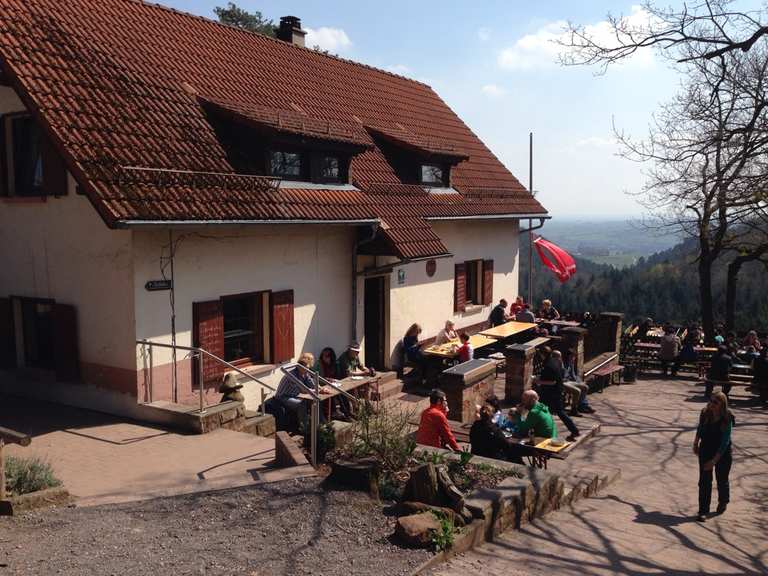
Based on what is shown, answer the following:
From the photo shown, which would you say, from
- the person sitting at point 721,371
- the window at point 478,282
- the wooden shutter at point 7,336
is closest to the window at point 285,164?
the wooden shutter at point 7,336

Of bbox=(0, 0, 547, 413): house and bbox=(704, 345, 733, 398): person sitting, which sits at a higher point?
bbox=(0, 0, 547, 413): house

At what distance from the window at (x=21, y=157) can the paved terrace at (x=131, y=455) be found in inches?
136

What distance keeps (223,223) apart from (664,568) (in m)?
7.08

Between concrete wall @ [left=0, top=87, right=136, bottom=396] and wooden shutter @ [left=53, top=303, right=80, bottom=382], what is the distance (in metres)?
0.09

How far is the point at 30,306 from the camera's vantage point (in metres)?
11.0

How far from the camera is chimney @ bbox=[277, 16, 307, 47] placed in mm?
19406

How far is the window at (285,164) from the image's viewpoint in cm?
1222

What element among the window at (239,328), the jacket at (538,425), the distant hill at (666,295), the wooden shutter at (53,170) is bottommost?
the distant hill at (666,295)

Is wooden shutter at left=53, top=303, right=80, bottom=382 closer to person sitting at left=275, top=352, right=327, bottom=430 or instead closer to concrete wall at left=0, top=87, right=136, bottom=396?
concrete wall at left=0, top=87, right=136, bottom=396

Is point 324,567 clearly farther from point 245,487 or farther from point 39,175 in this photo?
point 39,175

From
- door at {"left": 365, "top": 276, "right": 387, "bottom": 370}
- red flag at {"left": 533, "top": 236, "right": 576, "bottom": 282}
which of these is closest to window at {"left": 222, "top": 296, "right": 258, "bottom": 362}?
door at {"left": 365, "top": 276, "right": 387, "bottom": 370}

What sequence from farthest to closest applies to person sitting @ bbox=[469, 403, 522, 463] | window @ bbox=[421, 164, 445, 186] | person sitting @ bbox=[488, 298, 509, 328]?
person sitting @ bbox=[488, 298, 509, 328] < window @ bbox=[421, 164, 445, 186] < person sitting @ bbox=[469, 403, 522, 463]

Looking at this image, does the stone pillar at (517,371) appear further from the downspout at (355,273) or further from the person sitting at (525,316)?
the person sitting at (525,316)

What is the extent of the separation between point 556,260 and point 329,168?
1058cm
